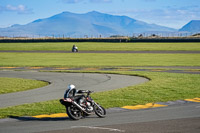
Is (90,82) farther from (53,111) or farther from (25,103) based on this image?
(53,111)

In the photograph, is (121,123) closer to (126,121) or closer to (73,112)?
(126,121)

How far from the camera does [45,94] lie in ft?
78.5

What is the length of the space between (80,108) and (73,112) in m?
0.33

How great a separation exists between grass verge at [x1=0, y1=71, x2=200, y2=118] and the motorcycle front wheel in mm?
2449

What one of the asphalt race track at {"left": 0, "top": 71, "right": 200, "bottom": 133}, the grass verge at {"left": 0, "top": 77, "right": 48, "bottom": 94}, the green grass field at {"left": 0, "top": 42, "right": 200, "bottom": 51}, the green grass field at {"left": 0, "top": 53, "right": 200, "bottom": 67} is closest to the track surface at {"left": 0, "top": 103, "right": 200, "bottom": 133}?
the asphalt race track at {"left": 0, "top": 71, "right": 200, "bottom": 133}

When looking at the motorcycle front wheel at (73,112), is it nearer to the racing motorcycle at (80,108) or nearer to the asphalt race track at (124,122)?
the racing motorcycle at (80,108)

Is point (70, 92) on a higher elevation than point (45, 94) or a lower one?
higher

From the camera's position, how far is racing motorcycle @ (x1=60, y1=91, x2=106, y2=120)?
15278 mm

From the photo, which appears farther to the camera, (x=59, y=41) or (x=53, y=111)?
(x=59, y=41)

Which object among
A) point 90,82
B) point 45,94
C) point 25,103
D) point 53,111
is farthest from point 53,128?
point 90,82

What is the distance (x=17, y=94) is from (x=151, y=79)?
39.4 ft

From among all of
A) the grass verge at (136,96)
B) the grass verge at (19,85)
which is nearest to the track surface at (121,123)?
the grass verge at (136,96)

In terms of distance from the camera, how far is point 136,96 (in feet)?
73.6

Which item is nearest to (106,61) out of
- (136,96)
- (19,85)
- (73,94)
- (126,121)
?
(19,85)
